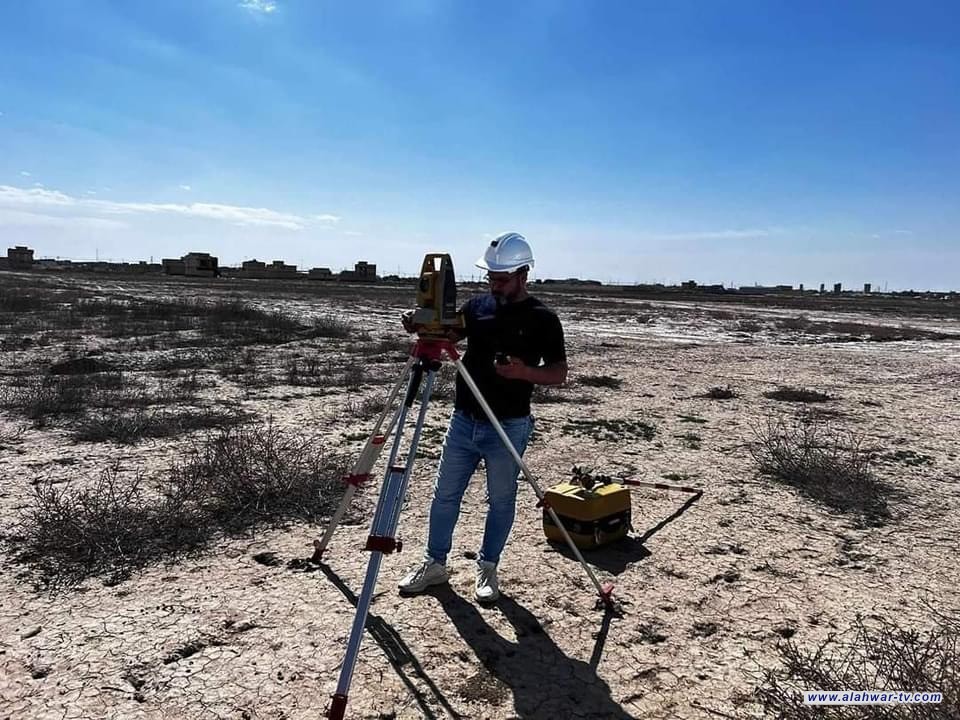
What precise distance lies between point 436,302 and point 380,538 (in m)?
1.12

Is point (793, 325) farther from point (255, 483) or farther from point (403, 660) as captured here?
point (403, 660)

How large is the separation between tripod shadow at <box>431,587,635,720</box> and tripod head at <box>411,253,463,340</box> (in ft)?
5.65

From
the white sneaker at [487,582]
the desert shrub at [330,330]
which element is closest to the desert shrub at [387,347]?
the desert shrub at [330,330]

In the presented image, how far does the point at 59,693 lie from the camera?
2.83m

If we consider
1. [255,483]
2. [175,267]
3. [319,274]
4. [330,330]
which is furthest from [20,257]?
[255,483]

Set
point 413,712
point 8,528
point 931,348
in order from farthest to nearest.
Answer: point 931,348 < point 8,528 < point 413,712

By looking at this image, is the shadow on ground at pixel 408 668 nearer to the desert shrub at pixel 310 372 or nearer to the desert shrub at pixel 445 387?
the desert shrub at pixel 445 387

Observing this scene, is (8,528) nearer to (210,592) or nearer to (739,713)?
(210,592)

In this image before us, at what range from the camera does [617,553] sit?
4551 mm

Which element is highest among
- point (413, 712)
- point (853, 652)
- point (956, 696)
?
point (956, 696)

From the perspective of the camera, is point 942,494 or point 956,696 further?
point 942,494

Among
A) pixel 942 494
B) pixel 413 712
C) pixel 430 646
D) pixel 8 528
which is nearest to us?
pixel 413 712

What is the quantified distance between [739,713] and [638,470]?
3769 mm

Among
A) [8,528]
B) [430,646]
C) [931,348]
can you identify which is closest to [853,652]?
[430,646]
